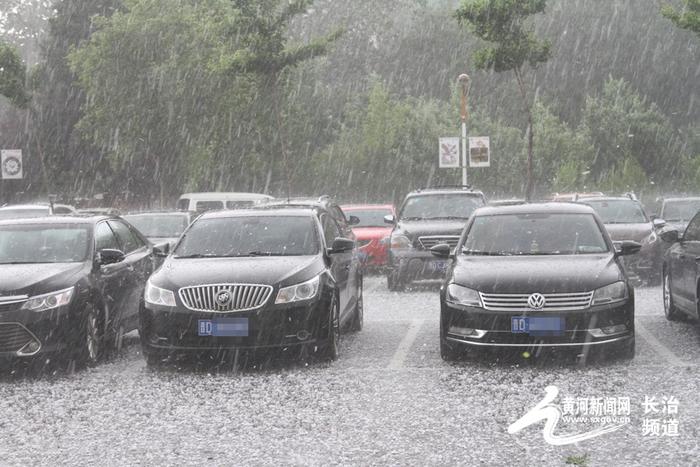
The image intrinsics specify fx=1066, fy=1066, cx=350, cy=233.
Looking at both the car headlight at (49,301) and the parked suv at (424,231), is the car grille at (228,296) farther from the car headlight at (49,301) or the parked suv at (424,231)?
the parked suv at (424,231)

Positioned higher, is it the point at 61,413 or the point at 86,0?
the point at 86,0

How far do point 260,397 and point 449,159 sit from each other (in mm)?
22320

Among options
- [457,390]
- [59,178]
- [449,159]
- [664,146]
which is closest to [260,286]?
[457,390]

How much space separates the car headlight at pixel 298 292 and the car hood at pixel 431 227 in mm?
7816

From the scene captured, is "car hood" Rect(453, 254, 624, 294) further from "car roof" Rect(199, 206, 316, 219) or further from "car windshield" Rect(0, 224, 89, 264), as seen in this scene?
"car windshield" Rect(0, 224, 89, 264)

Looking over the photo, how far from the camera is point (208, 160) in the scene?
39094mm

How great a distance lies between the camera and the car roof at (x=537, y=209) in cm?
1102

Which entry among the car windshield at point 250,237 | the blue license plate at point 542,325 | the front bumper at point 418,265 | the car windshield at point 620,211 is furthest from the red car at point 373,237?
the blue license plate at point 542,325

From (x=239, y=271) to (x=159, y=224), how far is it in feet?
32.7

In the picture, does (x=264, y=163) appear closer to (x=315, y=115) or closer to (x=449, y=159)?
(x=449, y=159)

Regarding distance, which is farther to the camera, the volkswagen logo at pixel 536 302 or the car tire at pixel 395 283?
the car tire at pixel 395 283

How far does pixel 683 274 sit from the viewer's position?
37.4 ft

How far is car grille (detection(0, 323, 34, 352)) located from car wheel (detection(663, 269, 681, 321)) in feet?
23.6

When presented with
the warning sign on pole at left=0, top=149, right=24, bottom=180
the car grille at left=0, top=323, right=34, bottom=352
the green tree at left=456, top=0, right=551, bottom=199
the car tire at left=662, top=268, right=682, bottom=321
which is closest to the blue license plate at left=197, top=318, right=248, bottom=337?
the car grille at left=0, top=323, right=34, bottom=352
